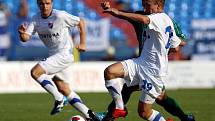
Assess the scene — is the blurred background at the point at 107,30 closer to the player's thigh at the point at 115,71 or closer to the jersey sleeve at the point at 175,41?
the jersey sleeve at the point at 175,41

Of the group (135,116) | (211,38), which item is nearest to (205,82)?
(211,38)

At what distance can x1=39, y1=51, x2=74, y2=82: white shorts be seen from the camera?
40.2 feet

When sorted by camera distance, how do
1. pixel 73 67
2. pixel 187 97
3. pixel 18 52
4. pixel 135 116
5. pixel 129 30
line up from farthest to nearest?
pixel 129 30
pixel 18 52
pixel 73 67
pixel 187 97
pixel 135 116

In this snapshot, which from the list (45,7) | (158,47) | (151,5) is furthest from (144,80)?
(45,7)

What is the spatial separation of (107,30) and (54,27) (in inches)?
504

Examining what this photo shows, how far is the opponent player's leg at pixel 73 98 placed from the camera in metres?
11.5

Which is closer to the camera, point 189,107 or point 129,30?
point 189,107

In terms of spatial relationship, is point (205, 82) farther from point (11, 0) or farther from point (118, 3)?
point (11, 0)

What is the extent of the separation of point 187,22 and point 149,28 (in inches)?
659

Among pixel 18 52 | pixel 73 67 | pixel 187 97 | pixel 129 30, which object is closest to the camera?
pixel 187 97

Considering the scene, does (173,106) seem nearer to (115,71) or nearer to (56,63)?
(115,71)

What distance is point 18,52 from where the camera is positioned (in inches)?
953

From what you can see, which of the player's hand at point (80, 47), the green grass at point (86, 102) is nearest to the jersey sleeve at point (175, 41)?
the player's hand at point (80, 47)

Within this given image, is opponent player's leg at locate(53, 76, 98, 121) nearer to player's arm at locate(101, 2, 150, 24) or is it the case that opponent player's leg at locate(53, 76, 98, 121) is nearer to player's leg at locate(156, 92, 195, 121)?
player's leg at locate(156, 92, 195, 121)
